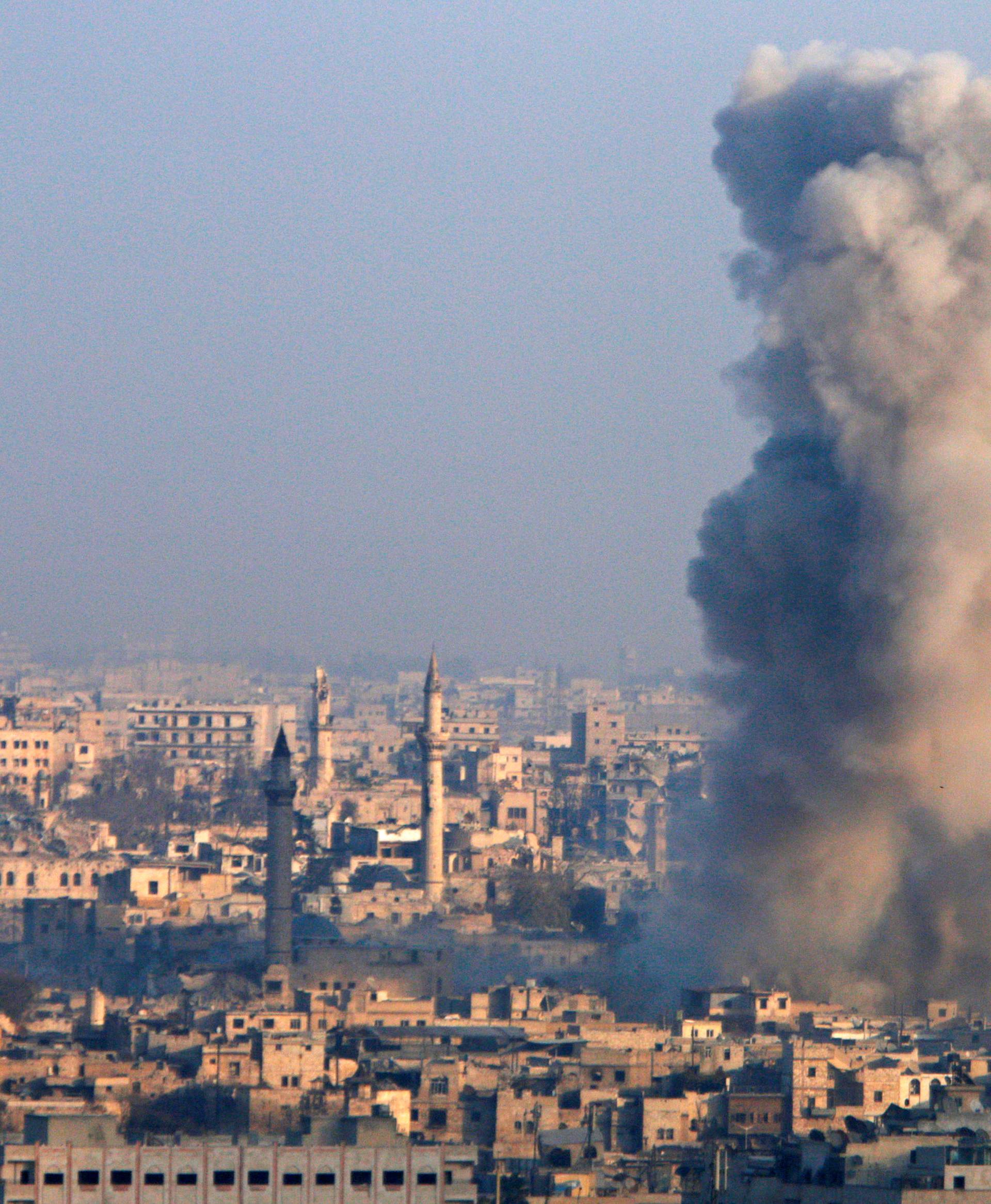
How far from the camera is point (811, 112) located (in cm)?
5716

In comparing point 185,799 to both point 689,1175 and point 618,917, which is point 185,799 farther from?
point 689,1175

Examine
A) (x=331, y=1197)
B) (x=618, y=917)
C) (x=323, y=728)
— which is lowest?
(x=331, y=1197)

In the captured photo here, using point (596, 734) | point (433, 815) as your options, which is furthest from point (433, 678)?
point (596, 734)

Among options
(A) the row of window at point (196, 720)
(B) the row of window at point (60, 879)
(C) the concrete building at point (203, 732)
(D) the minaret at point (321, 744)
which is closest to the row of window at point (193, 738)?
(C) the concrete building at point (203, 732)

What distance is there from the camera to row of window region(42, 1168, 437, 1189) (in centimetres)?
3073

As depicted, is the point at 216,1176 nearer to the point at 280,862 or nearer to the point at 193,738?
the point at 280,862

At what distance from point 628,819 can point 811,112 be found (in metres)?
35.8

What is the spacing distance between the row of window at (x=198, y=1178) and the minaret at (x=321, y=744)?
6395cm

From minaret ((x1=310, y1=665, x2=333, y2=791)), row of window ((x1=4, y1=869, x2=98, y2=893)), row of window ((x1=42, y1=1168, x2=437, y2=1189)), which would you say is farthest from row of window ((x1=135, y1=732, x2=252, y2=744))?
row of window ((x1=42, y1=1168, x2=437, y2=1189))

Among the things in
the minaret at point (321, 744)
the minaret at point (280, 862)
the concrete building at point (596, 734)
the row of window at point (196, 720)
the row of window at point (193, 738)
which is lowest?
the minaret at point (280, 862)

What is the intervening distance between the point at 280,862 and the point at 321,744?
35.0 meters

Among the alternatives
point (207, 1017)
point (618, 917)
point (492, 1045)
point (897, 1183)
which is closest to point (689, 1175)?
point (897, 1183)

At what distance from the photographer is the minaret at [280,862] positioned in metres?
61.0

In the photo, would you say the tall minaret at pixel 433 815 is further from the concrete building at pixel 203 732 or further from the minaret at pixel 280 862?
the concrete building at pixel 203 732
